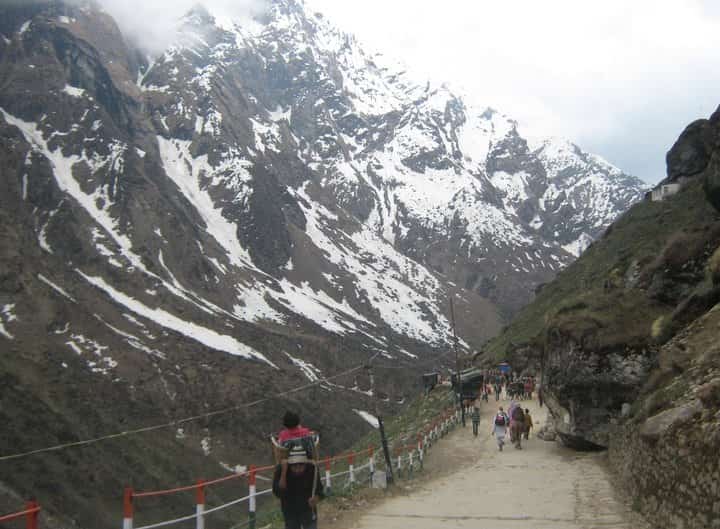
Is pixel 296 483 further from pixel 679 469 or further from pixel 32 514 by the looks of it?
pixel 679 469

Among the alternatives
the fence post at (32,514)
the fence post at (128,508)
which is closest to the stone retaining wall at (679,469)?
the fence post at (128,508)

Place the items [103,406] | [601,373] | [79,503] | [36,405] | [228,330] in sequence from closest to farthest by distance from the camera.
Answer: [601,373] → [79,503] → [36,405] → [103,406] → [228,330]

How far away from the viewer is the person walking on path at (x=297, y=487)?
9266mm

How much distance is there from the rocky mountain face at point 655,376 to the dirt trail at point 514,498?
0.61 m

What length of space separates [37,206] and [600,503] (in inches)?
6267

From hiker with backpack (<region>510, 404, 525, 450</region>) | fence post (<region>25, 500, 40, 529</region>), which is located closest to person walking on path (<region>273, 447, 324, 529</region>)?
fence post (<region>25, 500, 40, 529</region>)

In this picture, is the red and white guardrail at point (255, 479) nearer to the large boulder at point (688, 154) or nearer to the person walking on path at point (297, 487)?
the person walking on path at point (297, 487)

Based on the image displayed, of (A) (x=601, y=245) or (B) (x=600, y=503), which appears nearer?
(B) (x=600, y=503)

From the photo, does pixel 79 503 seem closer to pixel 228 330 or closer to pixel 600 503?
pixel 600 503

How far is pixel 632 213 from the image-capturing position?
90.7 metres

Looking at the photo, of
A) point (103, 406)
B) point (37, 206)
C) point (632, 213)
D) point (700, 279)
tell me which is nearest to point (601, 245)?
point (632, 213)

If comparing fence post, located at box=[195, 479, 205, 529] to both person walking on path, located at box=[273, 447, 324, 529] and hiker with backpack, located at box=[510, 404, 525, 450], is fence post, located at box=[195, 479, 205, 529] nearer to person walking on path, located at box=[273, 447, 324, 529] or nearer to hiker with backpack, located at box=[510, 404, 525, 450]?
person walking on path, located at box=[273, 447, 324, 529]

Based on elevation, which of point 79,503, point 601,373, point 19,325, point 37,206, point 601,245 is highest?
point 37,206

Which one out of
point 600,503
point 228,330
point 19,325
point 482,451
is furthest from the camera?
point 228,330
